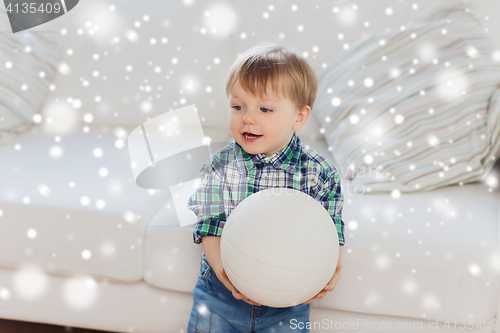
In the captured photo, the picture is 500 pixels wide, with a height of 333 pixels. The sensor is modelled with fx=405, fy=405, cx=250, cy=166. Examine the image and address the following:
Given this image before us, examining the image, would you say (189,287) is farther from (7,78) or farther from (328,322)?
(7,78)

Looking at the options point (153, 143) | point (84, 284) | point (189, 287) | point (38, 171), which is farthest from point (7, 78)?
point (189, 287)

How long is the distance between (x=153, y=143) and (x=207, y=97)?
320mm

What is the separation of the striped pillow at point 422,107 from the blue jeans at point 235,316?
0.50 m

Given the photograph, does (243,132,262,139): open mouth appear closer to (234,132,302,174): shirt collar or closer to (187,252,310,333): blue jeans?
(234,132,302,174): shirt collar

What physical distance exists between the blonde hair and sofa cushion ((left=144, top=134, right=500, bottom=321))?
404mm

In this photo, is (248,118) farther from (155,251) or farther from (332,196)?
(155,251)

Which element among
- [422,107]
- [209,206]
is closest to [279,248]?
[209,206]

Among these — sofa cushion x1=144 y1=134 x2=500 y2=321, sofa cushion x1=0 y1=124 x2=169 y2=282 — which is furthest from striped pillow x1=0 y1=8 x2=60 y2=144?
sofa cushion x1=144 y1=134 x2=500 y2=321

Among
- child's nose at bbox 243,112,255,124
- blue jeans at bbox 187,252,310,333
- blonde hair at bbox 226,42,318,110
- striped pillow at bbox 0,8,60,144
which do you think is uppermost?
striped pillow at bbox 0,8,60,144

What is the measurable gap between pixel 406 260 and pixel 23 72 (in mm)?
1622

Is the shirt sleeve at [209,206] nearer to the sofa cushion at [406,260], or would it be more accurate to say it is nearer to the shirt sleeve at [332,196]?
the sofa cushion at [406,260]

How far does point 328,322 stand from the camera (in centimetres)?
116

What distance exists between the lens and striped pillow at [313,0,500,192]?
1.30 meters

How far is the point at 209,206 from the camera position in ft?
3.57
